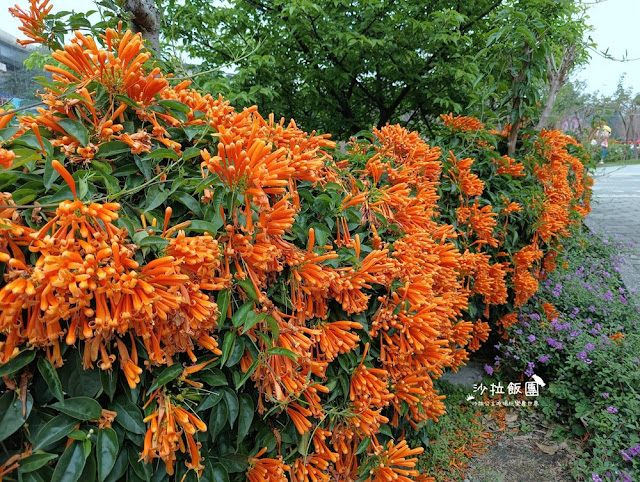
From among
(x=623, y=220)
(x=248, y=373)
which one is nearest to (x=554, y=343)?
(x=248, y=373)

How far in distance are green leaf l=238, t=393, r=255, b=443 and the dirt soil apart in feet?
5.74

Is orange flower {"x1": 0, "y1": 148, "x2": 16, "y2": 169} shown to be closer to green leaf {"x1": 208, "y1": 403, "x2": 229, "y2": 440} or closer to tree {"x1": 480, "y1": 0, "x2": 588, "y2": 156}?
green leaf {"x1": 208, "y1": 403, "x2": 229, "y2": 440}

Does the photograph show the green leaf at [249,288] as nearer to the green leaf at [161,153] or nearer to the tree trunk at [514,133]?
the green leaf at [161,153]

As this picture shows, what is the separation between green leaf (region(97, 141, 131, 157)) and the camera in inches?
38.9

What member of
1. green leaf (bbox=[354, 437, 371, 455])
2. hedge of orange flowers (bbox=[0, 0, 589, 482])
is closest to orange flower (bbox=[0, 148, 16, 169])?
hedge of orange flowers (bbox=[0, 0, 589, 482])

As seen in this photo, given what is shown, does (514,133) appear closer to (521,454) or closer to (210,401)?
(521,454)

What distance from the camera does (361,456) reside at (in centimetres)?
149

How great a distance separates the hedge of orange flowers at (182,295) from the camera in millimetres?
792

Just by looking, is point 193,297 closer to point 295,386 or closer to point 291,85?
point 295,386

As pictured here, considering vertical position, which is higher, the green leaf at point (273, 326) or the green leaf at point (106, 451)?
the green leaf at point (273, 326)

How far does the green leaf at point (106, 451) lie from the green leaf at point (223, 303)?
31 centimetres

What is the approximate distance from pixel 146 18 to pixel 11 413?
1546 millimetres

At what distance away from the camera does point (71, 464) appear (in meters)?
0.83

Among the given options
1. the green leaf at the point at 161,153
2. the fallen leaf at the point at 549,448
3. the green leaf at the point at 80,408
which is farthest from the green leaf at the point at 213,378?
the fallen leaf at the point at 549,448
